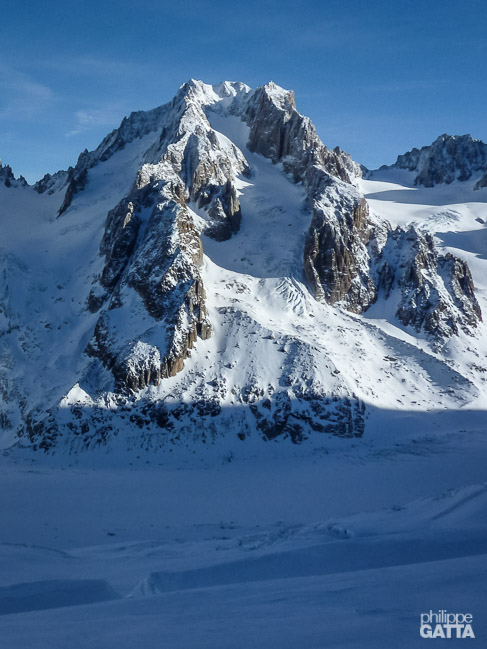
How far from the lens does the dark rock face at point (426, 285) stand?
70.6 m

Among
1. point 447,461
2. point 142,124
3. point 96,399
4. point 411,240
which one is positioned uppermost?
point 142,124

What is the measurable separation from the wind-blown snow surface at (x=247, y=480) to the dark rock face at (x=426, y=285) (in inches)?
107

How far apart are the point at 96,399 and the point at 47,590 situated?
34836mm

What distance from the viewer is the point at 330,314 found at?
68.9 meters

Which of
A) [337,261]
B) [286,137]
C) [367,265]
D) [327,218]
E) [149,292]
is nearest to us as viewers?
[149,292]

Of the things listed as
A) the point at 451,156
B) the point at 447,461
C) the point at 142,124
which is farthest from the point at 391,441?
the point at 451,156

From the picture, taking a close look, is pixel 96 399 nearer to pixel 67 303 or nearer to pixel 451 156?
pixel 67 303

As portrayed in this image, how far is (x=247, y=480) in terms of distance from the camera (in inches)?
1729

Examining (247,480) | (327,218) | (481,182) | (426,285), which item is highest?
(481,182)

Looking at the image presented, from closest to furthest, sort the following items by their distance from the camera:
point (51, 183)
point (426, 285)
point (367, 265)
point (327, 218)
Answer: point (426, 285)
point (327, 218)
point (367, 265)
point (51, 183)

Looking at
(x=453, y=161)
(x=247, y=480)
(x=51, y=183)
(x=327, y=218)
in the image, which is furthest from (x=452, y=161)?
(x=247, y=480)

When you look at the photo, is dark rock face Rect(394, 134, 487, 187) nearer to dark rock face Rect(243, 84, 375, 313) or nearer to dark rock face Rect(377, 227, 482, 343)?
dark rock face Rect(243, 84, 375, 313)

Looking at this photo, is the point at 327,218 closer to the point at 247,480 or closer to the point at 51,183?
the point at 247,480

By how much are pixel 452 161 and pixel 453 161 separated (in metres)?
0.29
